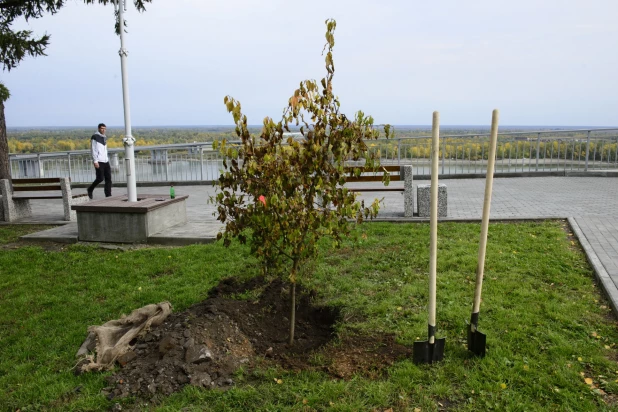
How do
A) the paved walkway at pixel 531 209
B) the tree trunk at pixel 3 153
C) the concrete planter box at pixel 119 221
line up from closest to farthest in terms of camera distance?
the paved walkway at pixel 531 209, the concrete planter box at pixel 119 221, the tree trunk at pixel 3 153

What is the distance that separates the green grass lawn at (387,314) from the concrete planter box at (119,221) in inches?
15.7

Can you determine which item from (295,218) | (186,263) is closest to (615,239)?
(295,218)

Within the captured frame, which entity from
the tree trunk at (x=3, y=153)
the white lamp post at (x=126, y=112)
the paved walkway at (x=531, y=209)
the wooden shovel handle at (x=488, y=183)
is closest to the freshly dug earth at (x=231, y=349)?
the wooden shovel handle at (x=488, y=183)

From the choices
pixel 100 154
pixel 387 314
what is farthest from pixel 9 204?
pixel 387 314

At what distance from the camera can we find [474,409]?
320 centimetres

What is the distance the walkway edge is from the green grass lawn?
105mm

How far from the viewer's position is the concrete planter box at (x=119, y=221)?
25.8 feet

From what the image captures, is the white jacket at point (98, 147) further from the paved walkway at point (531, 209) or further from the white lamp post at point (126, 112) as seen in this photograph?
the white lamp post at point (126, 112)

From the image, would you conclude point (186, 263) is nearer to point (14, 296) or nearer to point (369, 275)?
point (14, 296)

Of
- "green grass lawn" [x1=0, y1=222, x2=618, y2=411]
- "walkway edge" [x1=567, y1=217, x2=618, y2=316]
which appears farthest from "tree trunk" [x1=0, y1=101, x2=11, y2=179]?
"walkway edge" [x1=567, y1=217, x2=618, y2=316]

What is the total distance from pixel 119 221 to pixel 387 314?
5057 millimetres

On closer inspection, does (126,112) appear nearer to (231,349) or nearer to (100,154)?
(100,154)

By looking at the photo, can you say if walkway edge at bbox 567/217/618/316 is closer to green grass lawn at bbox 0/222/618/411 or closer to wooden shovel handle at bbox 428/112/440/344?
green grass lawn at bbox 0/222/618/411

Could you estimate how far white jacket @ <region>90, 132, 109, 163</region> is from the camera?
38.4 ft
